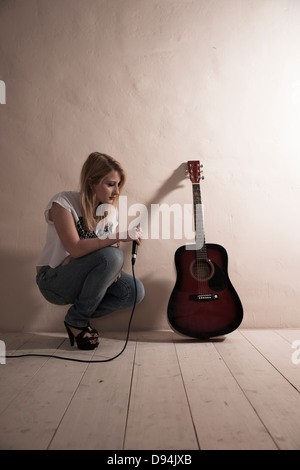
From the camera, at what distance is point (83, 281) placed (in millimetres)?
1751

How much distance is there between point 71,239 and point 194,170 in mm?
769

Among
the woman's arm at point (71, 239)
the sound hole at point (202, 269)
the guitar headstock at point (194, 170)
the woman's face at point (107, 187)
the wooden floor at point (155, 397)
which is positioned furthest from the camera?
the guitar headstock at point (194, 170)

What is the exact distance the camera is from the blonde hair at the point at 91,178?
70.0 inches

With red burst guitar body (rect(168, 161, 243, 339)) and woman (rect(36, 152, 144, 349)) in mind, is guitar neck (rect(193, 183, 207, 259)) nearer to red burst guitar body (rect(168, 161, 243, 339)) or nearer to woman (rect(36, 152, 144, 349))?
red burst guitar body (rect(168, 161, 243, 339))

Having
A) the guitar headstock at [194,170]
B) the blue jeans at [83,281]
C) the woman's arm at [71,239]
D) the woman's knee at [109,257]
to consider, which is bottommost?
the blue jeans at [83,281]

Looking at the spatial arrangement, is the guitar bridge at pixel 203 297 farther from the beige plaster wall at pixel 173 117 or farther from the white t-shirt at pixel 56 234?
the white t-shirt at pixel 56 234

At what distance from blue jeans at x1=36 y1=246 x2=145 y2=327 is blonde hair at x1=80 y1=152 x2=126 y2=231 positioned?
0.57ft

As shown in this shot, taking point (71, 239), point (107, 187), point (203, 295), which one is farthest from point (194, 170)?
point (71, 239)

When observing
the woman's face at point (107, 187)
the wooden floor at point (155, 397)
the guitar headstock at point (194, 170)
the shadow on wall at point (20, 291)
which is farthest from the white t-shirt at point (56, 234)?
the guitar headstock at point (194, 170)

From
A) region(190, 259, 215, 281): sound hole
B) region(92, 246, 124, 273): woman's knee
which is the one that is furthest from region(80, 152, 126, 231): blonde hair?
region(190, 259, 215, 281): sound hole

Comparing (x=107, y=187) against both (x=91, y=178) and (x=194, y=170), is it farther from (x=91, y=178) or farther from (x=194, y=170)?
(x=194, y=170)

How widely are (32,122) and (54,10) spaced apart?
63 centimetres

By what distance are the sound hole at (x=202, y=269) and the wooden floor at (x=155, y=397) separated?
0.32m
